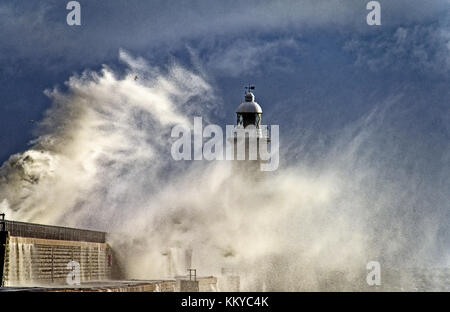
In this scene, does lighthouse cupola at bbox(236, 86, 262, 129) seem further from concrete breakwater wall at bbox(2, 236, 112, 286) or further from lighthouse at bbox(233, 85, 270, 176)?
concrete breakwater wall at bbox(2, 236, 112, 286)

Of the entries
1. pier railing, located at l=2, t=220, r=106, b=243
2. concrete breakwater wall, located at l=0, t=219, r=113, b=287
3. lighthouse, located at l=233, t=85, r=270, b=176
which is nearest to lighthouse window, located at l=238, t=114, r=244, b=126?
lighthouse, located at l=233, t=85, r=270, b=176

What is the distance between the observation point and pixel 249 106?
88.7m

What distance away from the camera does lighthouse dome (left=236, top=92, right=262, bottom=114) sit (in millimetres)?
88500

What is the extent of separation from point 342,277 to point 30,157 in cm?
3608

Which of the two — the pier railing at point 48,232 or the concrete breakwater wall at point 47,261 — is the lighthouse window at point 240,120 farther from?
the concrete breakwater wall at point 47,261

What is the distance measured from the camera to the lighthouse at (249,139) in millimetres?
87312

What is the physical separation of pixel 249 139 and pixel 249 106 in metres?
3.41

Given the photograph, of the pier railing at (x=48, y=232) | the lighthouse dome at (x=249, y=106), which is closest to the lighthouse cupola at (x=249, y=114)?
the lighthouse dome at (x=249, y=106)

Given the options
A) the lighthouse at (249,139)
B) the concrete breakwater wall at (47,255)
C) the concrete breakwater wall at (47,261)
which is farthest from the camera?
the lighthouse at (249,139)

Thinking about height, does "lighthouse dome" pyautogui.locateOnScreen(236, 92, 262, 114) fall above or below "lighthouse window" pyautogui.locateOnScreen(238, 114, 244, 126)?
above

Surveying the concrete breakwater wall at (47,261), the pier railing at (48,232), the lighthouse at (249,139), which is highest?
the lighthouse at (249,139)

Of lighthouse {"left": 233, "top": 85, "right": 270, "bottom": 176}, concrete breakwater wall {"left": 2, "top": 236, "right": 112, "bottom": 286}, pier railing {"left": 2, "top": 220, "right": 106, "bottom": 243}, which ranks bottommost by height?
concrete breakwater wall {"left": 2, "top": 236, "right": 112, "bottom": 286}

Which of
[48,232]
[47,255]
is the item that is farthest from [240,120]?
[47,255]

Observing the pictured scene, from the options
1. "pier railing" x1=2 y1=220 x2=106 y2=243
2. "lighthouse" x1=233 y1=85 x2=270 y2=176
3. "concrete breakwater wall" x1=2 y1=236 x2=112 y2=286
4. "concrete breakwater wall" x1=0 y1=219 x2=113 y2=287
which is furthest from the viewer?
"lighthouse" x1=233 y1=85 x2=270 y2=176
